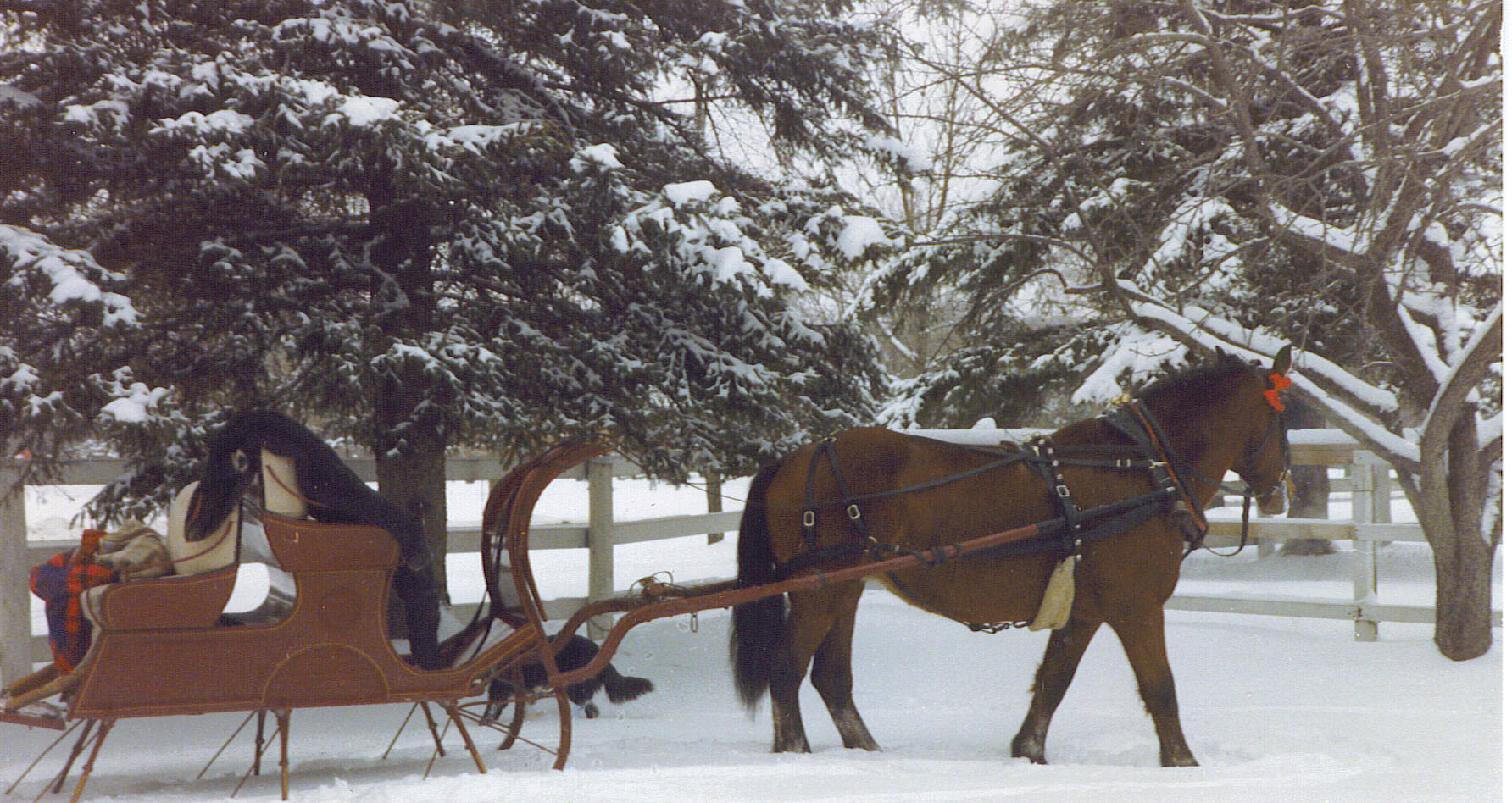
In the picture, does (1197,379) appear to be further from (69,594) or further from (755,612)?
(69,594)

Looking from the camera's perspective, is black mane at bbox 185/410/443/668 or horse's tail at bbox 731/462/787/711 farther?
horse's tail at bbox 731/462/787/711

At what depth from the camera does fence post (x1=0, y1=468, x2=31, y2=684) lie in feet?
17.4

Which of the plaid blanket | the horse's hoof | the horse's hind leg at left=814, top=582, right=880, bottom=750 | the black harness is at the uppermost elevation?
the black harness

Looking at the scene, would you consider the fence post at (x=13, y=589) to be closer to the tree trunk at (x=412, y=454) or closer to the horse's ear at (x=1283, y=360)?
the tree trunk at (x=412, y=454)

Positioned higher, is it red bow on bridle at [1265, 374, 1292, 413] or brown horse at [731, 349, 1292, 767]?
red bow on bridle at [1265, 374, 1292, 413]

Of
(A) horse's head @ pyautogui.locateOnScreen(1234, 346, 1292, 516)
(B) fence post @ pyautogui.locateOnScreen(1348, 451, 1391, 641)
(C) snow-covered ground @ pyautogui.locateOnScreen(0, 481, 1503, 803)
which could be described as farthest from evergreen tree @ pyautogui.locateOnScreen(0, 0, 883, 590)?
(B) fence post @ pyautogui.locateOnScreen(1348, 451, 1391, 641)

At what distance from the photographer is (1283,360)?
4.27m

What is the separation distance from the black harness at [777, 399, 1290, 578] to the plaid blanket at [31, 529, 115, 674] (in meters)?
2.68

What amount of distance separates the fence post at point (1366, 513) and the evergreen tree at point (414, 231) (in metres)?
3.11

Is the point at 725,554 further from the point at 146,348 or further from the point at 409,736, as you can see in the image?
the point at 146,348

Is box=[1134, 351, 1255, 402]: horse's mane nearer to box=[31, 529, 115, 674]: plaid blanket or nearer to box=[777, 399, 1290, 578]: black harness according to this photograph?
box=[777, 399, 1290, 578]: black harness

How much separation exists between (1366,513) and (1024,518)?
10.6ft

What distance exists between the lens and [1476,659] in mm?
5527

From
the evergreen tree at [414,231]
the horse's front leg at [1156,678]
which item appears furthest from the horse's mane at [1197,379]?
the evergreen tree at [414,231]
